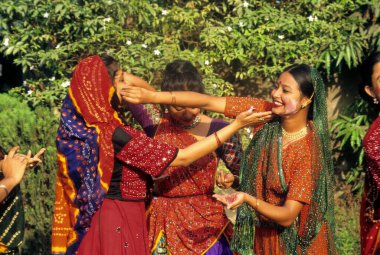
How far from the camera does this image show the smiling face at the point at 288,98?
4289mm

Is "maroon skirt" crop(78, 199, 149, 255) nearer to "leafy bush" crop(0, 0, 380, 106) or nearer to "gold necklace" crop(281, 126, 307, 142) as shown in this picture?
"gold necklace" crop(281, 126, 307, 142)

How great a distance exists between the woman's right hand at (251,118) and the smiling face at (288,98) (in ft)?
0.22

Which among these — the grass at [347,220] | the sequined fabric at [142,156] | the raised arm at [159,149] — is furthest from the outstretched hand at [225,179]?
the grass at [347,220]

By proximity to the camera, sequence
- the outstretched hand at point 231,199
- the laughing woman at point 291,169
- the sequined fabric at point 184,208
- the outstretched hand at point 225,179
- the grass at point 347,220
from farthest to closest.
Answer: the grass at point 347,220
the sequined fabric at point 184,208
the outstretched hand at point 225,179
the laughing woman at point 291,169
the outstretched hand at point 231,199

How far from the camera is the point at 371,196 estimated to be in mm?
4617

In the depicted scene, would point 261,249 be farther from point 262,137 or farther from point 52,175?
point 52,175

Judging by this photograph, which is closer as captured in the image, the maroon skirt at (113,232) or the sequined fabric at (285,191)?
the sequined fabric at (285,191)

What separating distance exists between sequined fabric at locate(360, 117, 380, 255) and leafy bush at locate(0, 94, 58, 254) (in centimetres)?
295

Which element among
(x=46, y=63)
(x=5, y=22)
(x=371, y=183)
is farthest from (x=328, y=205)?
(x=5, y=22)

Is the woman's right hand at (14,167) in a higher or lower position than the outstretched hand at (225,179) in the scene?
higher

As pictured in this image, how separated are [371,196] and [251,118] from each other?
0.88m

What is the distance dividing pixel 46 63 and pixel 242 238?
10.8 ft

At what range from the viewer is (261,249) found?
4.47 meters

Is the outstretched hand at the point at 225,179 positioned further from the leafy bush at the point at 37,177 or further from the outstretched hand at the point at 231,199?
the leafy bush at the point at 37,177
